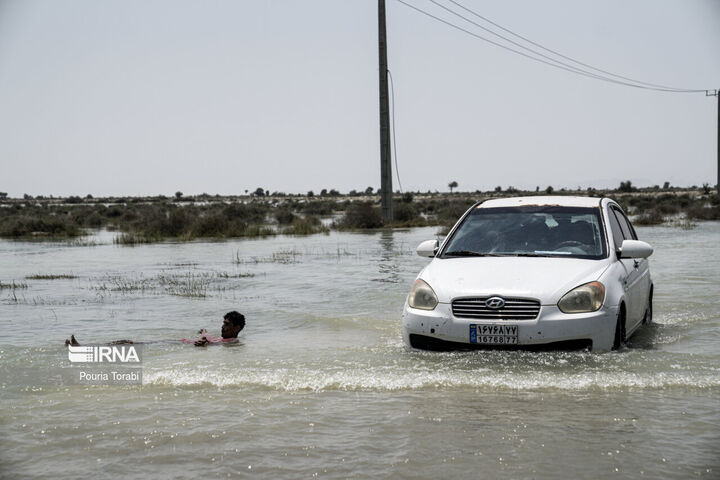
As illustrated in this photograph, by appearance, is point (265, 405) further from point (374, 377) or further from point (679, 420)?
point (679, 420)

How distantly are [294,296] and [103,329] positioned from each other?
3956 mm

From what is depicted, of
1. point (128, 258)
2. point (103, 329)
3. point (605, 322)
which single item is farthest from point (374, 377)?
point (128, 258)

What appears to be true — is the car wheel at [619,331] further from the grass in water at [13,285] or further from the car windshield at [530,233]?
the grass in water at [13,285]

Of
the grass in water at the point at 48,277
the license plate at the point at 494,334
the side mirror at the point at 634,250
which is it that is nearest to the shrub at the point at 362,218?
the grass in water at the point at 48,277

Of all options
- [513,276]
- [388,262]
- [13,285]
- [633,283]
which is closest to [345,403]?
[513,276]

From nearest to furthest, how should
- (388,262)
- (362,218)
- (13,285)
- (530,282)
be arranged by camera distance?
(530,282) < (13,285) < (388,262) < (362,218)

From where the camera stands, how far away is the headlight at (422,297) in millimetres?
7445

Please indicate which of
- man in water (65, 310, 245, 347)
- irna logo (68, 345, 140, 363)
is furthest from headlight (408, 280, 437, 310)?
irna logo (68, 345, 140, 363)

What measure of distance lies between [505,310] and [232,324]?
11.1ft

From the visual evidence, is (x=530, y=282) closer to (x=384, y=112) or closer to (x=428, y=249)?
(x=428, y=249)

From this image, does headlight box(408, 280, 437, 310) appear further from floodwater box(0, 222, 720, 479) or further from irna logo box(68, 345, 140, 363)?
irna logo box(68, 345, 140, 363)

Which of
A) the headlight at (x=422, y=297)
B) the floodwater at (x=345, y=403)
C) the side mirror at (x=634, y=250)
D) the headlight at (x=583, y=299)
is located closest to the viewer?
the floodwater at (x=345, y=403)

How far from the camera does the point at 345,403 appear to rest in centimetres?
632

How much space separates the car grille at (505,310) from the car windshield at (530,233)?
3.97 ft
